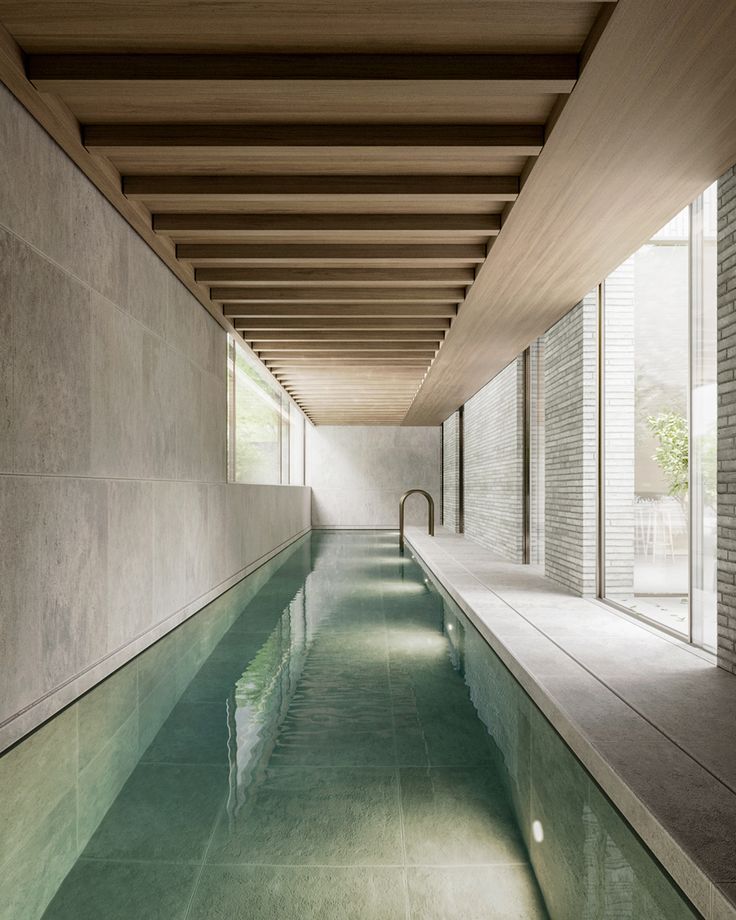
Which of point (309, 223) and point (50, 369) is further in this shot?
point (309, 223)

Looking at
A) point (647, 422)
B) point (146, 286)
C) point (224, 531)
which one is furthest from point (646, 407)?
point (224, 531)

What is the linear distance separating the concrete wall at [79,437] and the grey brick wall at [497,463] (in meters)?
5.22

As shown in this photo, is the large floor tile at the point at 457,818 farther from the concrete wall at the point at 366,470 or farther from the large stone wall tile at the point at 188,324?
the concrete wall at the point at 366,470

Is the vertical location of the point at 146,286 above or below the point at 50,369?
above

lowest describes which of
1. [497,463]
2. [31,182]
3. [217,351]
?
[497,463]

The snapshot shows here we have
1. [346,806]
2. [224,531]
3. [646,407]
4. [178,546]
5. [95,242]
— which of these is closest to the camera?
[346,806]

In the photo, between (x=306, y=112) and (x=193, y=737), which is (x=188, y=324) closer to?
(x=306, y=112)

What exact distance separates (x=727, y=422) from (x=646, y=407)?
287 cm

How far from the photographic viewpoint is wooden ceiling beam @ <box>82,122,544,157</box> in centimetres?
387

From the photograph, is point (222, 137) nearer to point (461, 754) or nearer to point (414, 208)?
point (414, 208)

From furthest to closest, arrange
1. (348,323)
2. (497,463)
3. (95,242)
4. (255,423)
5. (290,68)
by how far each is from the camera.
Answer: (255,423) < (497,463) < (348,323) < (95,242) < (290,68)

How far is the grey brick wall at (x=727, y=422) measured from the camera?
4.09 meters

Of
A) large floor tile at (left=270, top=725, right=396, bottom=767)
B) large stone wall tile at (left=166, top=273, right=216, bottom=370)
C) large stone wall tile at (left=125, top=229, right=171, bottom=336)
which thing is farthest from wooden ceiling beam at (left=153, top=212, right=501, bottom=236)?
large floor tile at (left=270, top=725, right=396, bottom=767)

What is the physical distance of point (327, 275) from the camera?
649 centimetres
